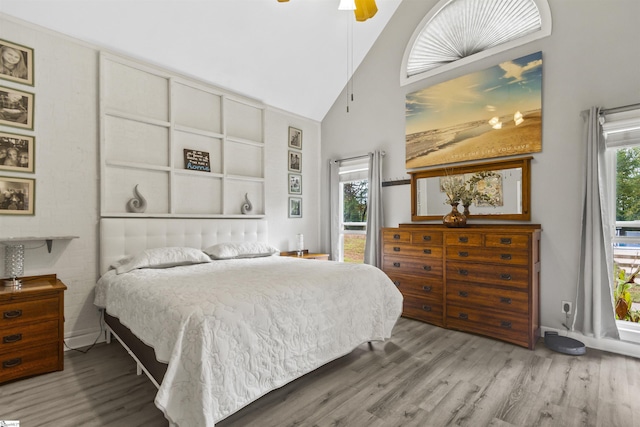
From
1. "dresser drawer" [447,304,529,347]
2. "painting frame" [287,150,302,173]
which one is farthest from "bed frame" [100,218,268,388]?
"dresser drawer" [447,304,529,347]

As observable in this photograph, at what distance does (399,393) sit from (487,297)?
157 cm

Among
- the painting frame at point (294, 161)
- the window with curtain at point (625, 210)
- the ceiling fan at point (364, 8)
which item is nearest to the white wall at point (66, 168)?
the ceiling fan at point (364, 8)

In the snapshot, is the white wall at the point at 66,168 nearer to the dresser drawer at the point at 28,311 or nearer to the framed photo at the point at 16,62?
the framed photo at the point at 16,62

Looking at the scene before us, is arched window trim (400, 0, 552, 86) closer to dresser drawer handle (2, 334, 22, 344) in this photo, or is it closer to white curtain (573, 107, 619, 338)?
white curtain (573, 107, 619, 338)

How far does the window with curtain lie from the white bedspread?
213cm

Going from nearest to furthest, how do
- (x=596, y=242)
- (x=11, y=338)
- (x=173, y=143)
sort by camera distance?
1. (x=11, y=338)
2. (x=596, y=242)
3. (x=173, y=143)

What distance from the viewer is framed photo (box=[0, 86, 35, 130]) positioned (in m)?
2.57

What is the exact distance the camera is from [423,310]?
3613 millimetres

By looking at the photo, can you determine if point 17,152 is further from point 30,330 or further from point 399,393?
point 399,393

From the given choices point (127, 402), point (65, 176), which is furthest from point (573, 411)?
point (65, 176)

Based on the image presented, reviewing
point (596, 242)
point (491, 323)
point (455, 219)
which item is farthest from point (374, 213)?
point (596, 242)

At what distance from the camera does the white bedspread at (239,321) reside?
1.56 m

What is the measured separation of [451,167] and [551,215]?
117 centimetres

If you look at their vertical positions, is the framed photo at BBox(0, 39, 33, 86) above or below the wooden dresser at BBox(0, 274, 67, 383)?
above
